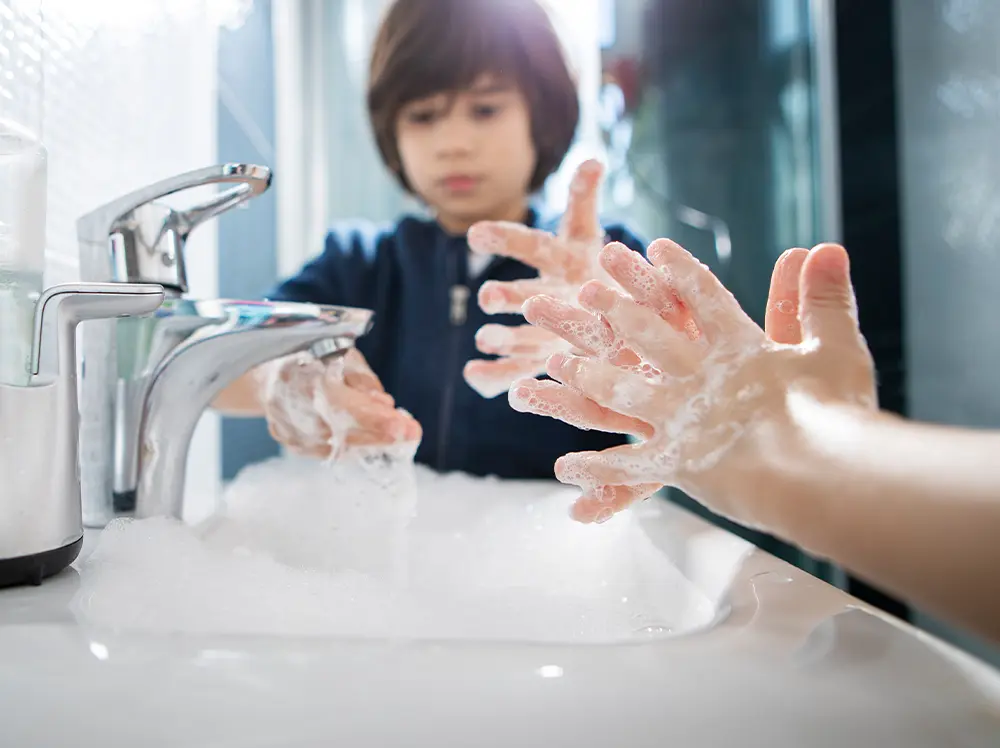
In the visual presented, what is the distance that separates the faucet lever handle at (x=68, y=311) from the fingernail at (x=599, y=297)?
0.17 m

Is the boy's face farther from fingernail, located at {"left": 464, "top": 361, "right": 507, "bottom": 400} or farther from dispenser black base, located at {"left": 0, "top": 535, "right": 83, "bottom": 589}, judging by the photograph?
dispenser black base, located at {"left": 0, "top": 535, "right": 83, "bottom": 589}

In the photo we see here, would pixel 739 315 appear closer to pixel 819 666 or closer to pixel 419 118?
Result: pixel 819 666

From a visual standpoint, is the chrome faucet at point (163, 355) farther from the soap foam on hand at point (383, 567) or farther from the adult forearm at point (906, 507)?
the adult forearm at point (906, 507)

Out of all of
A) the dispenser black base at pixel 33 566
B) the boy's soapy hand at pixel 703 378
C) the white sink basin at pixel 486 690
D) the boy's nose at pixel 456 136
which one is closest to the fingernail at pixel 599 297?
the boy's soapy hand at pixel 703 378

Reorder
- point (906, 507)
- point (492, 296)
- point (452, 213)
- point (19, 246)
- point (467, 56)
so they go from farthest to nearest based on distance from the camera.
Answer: point (452, 213) → point (467, 56) → point (492, 296) → point (19, 246) → point (906, 507)

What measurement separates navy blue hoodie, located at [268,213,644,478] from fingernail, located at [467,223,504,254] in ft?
0.92

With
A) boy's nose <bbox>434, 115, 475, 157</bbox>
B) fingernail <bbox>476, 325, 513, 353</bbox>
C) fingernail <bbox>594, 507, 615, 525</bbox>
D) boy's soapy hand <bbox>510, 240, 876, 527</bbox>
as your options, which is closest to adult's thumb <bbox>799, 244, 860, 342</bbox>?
boy's soapy hand <bbox>510, 240, 876, 527</bbox>

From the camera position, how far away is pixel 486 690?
0.17m

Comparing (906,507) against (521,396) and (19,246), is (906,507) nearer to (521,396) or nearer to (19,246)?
(521,396)

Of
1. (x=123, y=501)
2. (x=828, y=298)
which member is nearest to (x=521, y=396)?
(x=828, y=298)

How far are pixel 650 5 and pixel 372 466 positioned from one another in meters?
1.00

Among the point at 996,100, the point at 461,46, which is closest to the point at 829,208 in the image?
the point at 996,100

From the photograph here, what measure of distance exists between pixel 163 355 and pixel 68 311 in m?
0.10

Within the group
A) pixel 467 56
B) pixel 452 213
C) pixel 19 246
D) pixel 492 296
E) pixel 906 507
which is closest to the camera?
pixel 906 507
